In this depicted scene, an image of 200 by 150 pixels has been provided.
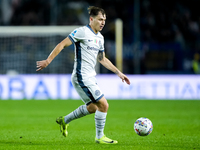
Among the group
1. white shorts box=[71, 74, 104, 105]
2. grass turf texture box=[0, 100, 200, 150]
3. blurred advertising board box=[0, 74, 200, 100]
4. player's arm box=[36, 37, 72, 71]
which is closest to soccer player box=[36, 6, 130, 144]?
white shorts box=[71, 74, 104, 105]

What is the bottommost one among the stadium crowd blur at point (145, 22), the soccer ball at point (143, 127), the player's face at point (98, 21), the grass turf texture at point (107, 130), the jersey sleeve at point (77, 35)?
the grass turf texture at point (107, 130)

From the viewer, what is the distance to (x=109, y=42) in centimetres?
2080

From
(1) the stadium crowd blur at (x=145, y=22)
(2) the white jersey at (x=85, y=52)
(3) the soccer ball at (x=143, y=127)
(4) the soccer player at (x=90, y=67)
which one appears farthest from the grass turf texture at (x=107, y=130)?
(1) the stadium crowd blur at (x=145, y=22)

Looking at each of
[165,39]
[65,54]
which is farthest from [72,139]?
[165,39]

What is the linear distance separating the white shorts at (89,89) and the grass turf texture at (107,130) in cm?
73

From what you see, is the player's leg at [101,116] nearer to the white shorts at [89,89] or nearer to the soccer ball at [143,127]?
the white shorts at [89,89]

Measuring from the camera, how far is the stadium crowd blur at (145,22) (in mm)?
19844

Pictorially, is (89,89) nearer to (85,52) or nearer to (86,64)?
(86,64)

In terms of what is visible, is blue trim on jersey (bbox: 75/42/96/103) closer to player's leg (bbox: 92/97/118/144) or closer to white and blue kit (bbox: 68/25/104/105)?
white and blue kit (bbox: 68/25/104/105)

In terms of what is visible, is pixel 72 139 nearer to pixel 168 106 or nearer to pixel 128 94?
pixel 168 106

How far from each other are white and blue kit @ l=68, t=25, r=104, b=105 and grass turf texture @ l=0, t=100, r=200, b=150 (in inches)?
31.5

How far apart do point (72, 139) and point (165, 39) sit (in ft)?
53.3

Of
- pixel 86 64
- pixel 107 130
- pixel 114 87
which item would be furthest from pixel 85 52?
pixel 114 87

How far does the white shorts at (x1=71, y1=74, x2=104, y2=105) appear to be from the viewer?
19.1 feet
